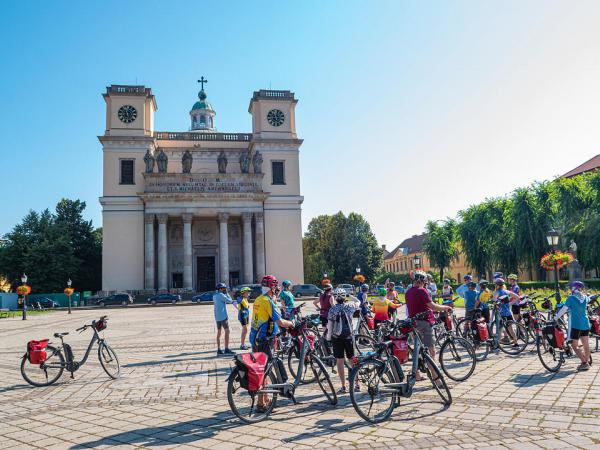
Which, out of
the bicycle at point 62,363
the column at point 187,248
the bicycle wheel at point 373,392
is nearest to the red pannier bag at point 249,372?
the bicycle wheel at point 373,392

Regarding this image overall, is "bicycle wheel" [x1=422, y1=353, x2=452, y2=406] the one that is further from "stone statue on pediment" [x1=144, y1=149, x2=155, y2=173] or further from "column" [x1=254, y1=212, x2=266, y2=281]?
"stone statue on pediment" [x1=144, y1=149, x2=155, y2=173]

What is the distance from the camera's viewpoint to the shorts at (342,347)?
7.60 m

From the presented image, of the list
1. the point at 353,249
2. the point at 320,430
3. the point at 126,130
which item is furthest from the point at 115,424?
the point at 353,249

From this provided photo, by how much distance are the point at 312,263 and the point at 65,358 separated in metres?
64.7

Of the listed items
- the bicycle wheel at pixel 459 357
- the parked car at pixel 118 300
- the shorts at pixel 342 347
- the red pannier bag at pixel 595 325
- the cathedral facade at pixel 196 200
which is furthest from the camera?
the cathedral facade at pixel 196 200

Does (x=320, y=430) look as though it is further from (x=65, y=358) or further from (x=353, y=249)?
(x=353, y=249)

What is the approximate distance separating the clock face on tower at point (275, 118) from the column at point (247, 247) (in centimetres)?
1221

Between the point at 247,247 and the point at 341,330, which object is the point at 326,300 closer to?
the point at 341,330

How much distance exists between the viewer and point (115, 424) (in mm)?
6695

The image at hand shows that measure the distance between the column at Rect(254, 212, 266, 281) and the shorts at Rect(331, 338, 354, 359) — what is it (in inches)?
1765

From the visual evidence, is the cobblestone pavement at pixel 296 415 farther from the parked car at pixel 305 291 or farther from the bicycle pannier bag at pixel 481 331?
the parked car at pixel 305 291

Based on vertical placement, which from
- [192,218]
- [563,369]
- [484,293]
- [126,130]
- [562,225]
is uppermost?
[126,130]

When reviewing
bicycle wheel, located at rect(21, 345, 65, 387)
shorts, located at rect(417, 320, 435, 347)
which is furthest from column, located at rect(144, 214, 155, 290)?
shorts, located at rect(417, 320, 435, 347)

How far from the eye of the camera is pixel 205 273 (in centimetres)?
5628
